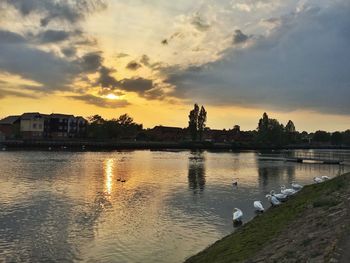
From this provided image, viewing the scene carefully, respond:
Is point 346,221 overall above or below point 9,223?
above

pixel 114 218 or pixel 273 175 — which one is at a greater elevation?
pixel 273 175

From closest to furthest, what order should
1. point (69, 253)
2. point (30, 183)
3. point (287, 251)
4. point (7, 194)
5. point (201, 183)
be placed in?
1. point (287, 251)
2. point (69, 253)
3. point (7, 194)
4. point (30, 183)
5. point (201, 183)

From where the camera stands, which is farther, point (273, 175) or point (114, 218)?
point (273, 175)

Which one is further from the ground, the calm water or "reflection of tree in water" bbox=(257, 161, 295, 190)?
"reflection of tree in water" bbox=(257, 161, 295, 190)

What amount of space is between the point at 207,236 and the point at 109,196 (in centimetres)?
1918

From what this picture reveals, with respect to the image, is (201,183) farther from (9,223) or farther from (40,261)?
(40,261)

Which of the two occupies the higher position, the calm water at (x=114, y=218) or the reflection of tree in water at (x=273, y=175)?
the reflection of tree in water at (x=273, y=175)

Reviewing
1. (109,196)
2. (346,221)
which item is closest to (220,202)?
(109,196)

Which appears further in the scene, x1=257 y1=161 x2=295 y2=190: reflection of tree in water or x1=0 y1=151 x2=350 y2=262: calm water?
x1=257 y1=161 x2=295 y2=190: reflection of tree in water

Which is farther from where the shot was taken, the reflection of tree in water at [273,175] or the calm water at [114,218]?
the reflection of tree in water at [273,175]

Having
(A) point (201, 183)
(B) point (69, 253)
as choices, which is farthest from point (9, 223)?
(A) point (201, 183)

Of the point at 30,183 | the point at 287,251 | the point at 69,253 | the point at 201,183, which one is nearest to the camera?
the point at 287,251

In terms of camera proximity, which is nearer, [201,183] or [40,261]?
[40,261]

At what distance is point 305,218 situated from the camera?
19.2 m
